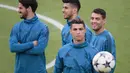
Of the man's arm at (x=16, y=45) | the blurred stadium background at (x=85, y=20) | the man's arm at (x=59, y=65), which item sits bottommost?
the blurred stadium background at (x=85, y=20)

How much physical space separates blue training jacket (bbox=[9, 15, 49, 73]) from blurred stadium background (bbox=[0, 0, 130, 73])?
373 centimetres

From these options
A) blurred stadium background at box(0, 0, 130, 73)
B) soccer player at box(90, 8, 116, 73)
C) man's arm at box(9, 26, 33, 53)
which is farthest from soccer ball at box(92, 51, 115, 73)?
blurred stadium background at box(0, 0, 130, 73)

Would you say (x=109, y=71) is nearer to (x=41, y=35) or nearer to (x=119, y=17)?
(x=41, y=35)

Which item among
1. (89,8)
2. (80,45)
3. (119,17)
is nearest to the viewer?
(80,45)

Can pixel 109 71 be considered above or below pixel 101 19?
below

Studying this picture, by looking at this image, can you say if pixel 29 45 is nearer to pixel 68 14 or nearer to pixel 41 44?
pixel 41 44

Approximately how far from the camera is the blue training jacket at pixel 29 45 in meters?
9.30

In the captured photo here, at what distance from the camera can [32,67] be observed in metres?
9.39

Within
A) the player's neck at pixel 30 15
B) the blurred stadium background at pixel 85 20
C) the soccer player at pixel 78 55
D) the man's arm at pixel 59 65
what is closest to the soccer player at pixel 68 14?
the player's neck at pixel 30 15

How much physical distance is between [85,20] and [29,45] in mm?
7806

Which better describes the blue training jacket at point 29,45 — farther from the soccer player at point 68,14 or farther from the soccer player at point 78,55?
the soccer player at point 78,55

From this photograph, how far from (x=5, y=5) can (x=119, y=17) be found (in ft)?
16.5

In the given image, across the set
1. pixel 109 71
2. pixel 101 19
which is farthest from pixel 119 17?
pixel 109 71

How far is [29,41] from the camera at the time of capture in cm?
935
